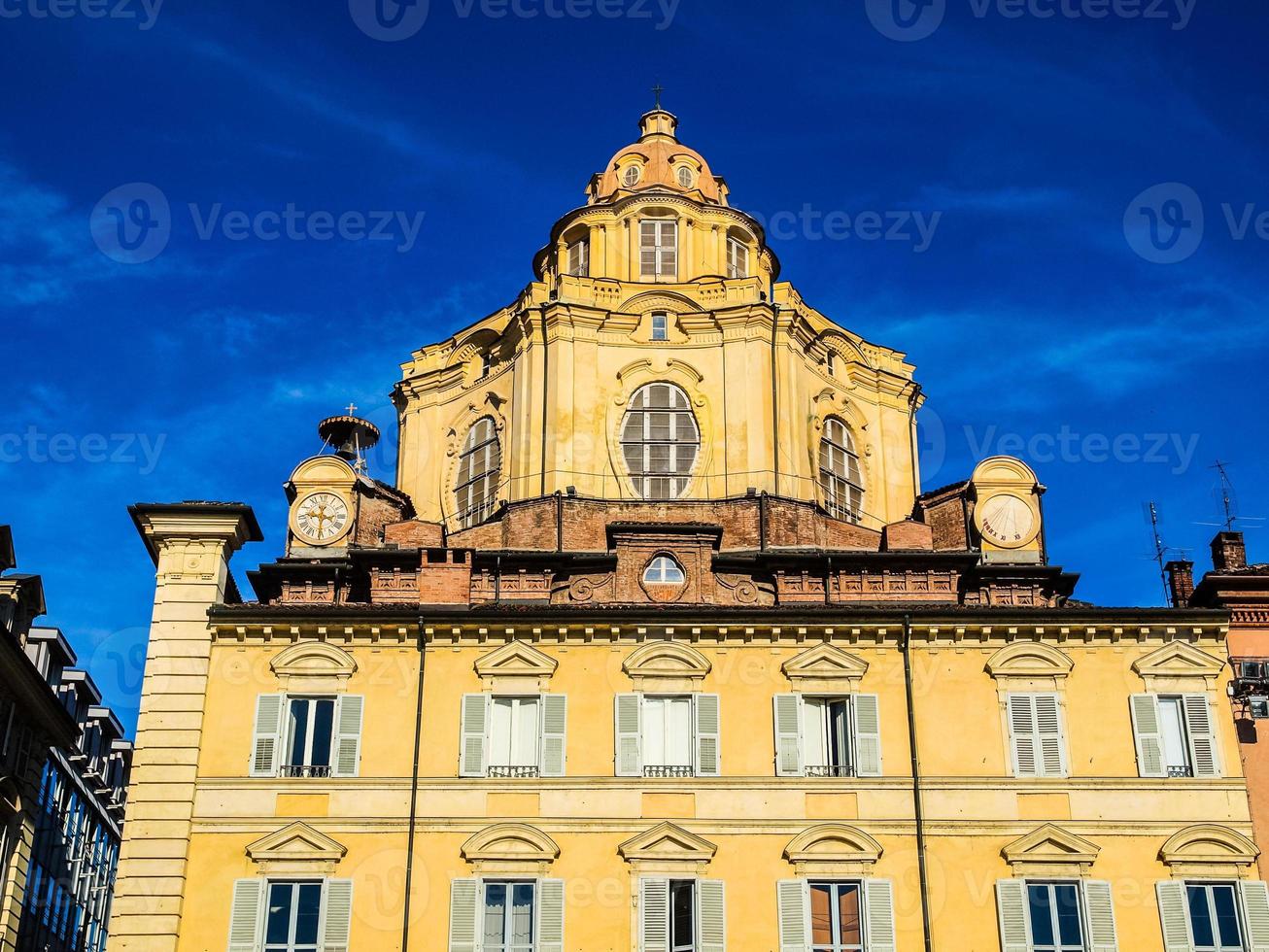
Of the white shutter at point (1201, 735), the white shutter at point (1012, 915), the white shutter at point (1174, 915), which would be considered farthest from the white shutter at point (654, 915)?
the white shutter at point (1201, 735)

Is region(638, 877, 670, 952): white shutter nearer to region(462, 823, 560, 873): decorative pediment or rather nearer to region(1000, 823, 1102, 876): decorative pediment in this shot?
region(462, 823, 560, 873): decorative pediment

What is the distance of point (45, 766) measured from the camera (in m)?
46.1

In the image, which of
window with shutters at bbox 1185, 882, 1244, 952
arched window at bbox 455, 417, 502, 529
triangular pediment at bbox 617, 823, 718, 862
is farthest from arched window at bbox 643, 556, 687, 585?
window with shutters at bbox 1185, 882, 1244, 952

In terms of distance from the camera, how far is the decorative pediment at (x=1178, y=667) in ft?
118

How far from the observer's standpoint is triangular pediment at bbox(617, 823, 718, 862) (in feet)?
111

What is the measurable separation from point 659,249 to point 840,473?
1026cm

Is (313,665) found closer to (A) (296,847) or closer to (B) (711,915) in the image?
(A) (296,847)

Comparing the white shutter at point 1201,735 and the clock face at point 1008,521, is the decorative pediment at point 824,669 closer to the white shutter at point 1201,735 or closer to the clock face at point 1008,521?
the white shutter at point 1201,735

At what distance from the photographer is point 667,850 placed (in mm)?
33875

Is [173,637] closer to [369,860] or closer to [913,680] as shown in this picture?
[369,860]

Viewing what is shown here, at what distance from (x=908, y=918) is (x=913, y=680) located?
5180mm

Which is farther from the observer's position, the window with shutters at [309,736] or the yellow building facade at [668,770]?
the window with shutters at [309,736]

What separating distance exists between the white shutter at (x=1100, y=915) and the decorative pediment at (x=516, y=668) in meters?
12.0

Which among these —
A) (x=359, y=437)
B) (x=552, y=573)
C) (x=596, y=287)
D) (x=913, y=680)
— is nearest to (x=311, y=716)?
(x=552, y=573)
